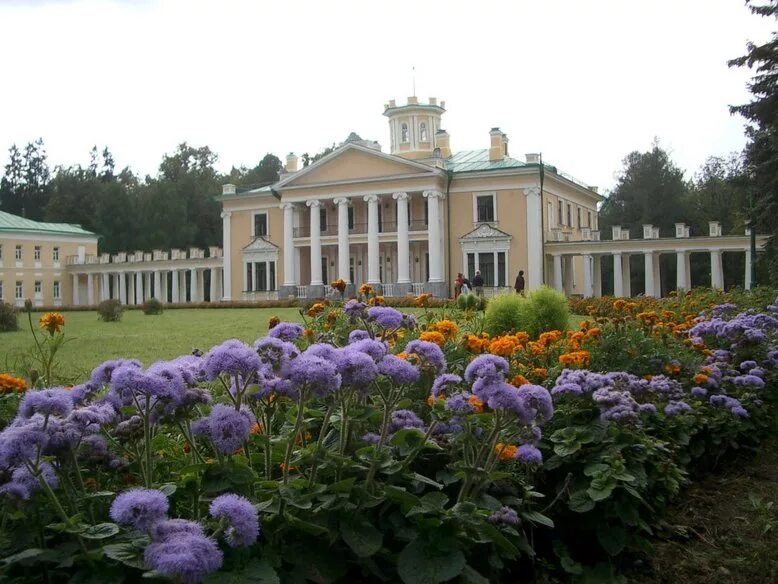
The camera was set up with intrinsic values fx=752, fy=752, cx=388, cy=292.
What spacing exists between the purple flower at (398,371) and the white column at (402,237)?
33413mm

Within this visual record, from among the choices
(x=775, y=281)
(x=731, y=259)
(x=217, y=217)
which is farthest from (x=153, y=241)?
(x=775, y=281)

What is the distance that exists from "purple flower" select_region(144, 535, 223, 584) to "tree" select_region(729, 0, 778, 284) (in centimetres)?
2042

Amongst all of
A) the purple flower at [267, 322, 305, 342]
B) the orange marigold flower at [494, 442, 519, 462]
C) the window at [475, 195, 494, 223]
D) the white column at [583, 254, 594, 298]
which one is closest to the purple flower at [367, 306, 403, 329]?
the purple flower at [267, 322, 305, 342]

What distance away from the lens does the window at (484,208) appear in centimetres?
3644

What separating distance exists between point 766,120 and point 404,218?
18.5 meters

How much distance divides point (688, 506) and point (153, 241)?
53754 mm

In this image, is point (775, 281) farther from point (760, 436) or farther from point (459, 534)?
point (459, 534)

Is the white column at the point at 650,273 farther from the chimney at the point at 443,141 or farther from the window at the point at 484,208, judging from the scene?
the chimney at the point at 443,141

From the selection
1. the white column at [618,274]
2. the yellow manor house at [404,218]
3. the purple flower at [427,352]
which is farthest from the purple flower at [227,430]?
the white column at [618,274]

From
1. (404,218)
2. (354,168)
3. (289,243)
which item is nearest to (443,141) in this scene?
(354,168)

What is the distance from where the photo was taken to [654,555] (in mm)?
3625

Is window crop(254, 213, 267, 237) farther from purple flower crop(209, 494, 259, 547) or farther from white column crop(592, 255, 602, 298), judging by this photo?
purple flower crop(209, 494, 259, 547)

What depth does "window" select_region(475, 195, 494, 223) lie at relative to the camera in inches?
1435

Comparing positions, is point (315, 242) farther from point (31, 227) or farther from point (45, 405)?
point (45, 405)
